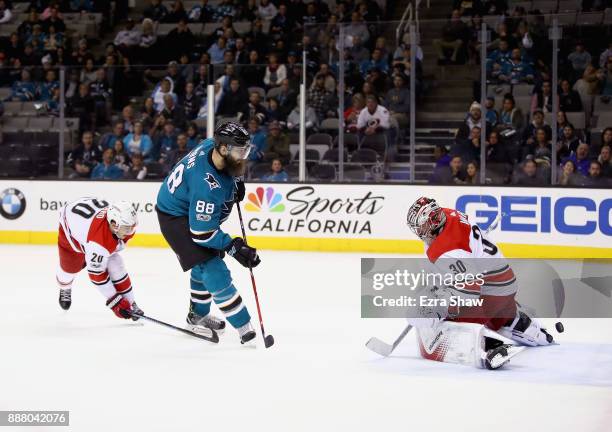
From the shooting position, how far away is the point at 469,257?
5234 millimetres

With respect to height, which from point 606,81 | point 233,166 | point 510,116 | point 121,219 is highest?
point 606,81

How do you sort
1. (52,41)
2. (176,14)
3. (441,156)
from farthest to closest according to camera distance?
1. (52,41)
2. (176,14)
3. (441,156)

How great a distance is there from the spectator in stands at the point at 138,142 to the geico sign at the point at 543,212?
356cm

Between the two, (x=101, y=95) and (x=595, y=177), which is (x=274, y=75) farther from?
(x=595, y=177)

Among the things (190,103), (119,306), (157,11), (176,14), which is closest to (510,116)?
(190,103)

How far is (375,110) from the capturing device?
1067 cm

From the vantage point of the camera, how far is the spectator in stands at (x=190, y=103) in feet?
37.1

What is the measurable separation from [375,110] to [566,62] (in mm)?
2013

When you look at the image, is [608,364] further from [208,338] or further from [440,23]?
[440,23]

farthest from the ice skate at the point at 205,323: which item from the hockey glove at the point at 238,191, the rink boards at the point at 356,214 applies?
the rink boards at the point at 356,214

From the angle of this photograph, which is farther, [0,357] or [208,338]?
[208,338]

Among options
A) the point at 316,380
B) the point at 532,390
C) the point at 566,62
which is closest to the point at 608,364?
the point at 532,390

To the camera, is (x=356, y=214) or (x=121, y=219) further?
(x=356, y=214)

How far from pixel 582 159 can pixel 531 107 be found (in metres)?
0.73
